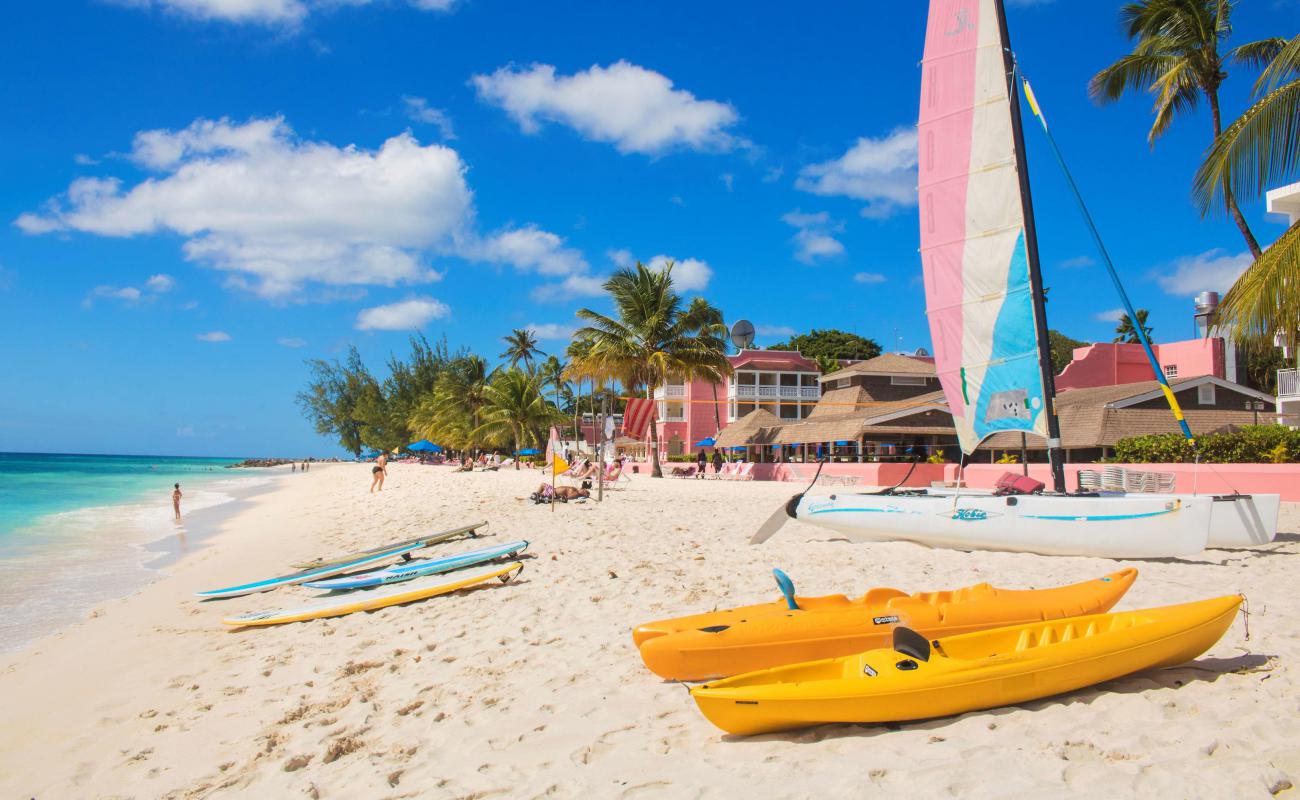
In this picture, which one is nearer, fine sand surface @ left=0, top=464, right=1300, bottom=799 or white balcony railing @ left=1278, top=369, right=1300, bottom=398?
fine sand surface @ left=0, top=464, right=1300, bottom=799

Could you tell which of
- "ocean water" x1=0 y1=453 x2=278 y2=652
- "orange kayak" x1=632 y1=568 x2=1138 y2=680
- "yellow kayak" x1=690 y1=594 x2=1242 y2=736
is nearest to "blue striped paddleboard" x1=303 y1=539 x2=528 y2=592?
"ocean water" x1=0 y1=453 x2=278 y2=652

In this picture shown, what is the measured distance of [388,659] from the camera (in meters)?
5.79

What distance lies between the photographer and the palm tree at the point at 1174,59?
2112cm

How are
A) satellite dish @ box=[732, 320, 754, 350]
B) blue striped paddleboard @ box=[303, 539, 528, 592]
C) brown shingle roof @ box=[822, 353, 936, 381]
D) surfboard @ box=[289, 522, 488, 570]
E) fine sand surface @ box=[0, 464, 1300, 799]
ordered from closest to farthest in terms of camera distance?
fine sand surface @ box=[0, 464, 1300, 799] < blue striped paddleboard @ box=[303, 539, 528, 592] < surfboard @ box=[289, 522, 488, 570] < brown shingle roof @ box=[822, 353, 936, 381] < satellite dish @ box=[732, 320, 754, 350]

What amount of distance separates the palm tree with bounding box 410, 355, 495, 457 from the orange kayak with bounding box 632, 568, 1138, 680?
5389 cm

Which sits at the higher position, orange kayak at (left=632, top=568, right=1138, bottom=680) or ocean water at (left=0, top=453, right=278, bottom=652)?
orange kayak at (left=632, top=568, right=1138, bottom=680)

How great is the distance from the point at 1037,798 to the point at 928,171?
1021 centimetres

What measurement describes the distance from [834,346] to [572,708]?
64.1 m

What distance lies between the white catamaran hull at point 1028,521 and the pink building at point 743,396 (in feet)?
121

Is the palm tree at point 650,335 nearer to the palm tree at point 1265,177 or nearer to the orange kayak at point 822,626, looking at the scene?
the palm tree at point 1265,177

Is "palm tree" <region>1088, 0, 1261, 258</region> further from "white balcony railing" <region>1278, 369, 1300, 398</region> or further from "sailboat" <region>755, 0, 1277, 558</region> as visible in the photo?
"sailboat" <region>755, 0, 1277, 558</region>

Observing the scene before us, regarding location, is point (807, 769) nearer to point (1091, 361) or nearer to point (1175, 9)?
point (1175, 9)

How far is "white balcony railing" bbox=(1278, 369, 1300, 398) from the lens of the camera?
79.0 feet

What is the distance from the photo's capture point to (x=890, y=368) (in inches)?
1510
